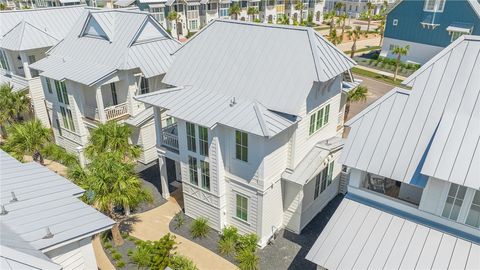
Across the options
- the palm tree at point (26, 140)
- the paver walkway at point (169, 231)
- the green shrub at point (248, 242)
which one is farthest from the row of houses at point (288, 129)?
the palm tree at point (26, 140)

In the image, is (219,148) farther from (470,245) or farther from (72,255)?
(470,245)

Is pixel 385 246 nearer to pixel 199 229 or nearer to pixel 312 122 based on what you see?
pixel 312 122

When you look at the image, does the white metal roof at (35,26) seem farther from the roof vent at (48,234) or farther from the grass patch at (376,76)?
the grass patch at (376,76)

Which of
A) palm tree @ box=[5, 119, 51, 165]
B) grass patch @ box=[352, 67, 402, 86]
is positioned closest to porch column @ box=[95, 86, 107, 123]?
palm tree @ box=[5, 119, 51, 165]

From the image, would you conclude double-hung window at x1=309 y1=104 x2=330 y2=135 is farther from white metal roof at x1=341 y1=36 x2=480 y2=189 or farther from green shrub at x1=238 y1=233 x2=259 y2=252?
green shrub at x1=238 y1=233 x2=259 y2=252

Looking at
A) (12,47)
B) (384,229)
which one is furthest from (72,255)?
(12,47)

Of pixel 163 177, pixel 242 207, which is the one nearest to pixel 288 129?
pixel 242 207
